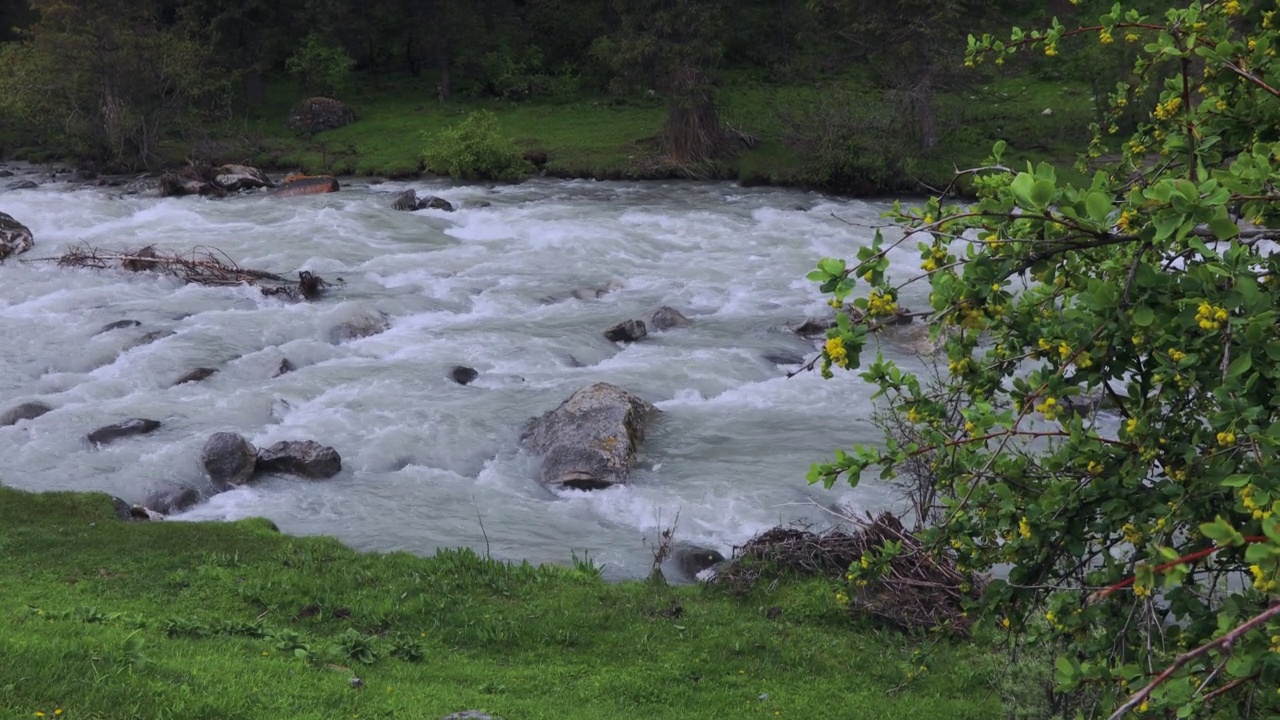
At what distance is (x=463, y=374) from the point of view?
1861 centimetres

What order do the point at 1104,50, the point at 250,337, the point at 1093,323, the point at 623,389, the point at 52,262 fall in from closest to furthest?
the point at 1093,323 → the point at 623,389 → the point at 250,337 → the point at 52,262 → the point at 1104,50

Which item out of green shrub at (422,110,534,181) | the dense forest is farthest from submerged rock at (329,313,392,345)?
the dense forest

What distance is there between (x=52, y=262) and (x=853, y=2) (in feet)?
78.0

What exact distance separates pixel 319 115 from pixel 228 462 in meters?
33.1

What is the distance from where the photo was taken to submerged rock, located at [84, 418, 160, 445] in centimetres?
1577

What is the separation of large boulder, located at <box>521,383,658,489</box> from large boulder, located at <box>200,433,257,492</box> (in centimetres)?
364

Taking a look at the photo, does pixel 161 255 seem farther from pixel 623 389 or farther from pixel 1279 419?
pixel 1279 419

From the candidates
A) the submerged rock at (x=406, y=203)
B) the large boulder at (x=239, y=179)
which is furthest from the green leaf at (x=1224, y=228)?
the large boulder at (x=239, y=179)

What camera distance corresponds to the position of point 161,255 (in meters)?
24.9

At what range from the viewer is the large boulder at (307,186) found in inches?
1325

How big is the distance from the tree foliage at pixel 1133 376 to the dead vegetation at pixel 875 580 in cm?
471

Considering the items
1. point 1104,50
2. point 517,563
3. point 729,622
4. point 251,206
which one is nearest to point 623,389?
point 517,563

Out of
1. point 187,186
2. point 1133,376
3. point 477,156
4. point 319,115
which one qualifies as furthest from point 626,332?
point 319,115

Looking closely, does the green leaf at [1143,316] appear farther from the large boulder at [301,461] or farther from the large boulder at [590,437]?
the large boulder at [301,461]
